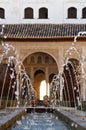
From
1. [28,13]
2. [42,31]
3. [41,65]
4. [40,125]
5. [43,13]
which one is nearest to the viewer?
[40,125]

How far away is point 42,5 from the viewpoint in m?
25.3

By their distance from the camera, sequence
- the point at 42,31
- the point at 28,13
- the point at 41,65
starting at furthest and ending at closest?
the point at 41,65, the point at 28,13, the point at 42,31

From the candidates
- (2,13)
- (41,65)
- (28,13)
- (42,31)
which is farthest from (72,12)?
(2,13)

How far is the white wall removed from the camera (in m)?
24.8

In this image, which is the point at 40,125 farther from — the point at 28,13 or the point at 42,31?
the point at 28,13

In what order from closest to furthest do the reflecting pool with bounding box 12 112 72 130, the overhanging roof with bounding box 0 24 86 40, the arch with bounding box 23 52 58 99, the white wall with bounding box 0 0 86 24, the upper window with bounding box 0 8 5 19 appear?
the reflecting pool with bounding box 12 112 72 130 < the overhanging roof with bounding box 0 24 86 40 < the white wall with bounding box 0 0 86 24 < the upper window with bounding box 0 8 5 19 < the arch with bounding box 23 52 58 99

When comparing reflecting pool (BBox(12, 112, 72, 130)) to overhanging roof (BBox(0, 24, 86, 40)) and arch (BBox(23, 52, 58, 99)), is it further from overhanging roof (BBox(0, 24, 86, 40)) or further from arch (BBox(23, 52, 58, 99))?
arch (BBox(23, 52, 58, 99))

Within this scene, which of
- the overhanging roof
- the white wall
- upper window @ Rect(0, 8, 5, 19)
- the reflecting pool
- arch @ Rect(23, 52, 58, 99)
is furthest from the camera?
arch @ Rect(23, 52, 58, 99)

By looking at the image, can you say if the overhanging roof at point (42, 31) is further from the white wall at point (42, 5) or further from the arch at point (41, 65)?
the arch at point (41, 65)

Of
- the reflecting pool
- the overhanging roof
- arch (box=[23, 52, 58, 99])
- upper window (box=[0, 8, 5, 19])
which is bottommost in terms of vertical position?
the reflecting pool

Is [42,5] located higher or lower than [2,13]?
higher

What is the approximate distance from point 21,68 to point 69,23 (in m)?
3.52

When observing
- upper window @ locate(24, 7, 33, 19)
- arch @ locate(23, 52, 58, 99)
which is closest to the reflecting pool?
arch @ locate(23, 52, 58, 99)

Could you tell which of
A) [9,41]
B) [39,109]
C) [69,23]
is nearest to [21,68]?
[9,41]
